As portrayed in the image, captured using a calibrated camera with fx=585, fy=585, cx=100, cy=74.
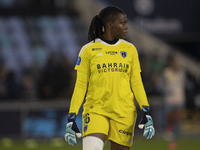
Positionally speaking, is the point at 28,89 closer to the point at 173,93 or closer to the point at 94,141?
the point at 173,93

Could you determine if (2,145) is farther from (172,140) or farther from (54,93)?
(172,140)

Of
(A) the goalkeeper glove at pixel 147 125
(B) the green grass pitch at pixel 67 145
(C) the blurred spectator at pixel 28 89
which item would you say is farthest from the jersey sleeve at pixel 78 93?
(C) the blurred spectator at pixel 28 89

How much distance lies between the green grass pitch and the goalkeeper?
6.47 meters

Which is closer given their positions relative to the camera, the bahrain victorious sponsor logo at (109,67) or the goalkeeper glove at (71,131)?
the goalkeeper glove at (71,131)

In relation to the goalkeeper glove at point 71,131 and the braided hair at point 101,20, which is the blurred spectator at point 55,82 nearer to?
the braided hair at point 101,20

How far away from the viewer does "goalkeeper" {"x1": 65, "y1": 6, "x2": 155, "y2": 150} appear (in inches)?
231

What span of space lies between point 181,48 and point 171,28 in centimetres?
253

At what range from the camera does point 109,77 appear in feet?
19.4

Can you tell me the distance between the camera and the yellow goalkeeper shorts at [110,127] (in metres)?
5.80

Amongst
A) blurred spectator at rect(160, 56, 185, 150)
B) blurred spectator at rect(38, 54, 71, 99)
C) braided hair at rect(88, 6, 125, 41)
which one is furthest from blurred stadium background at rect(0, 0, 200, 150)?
braided hair at rect(88, 6, 125, 41)

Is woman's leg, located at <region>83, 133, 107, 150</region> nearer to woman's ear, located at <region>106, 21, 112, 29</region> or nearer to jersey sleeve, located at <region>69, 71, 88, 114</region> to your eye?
jersey sleeve, located at <region>69, 71, 88, 114</region>

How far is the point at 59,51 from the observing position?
771 inches

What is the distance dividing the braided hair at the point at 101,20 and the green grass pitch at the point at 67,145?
6.54m

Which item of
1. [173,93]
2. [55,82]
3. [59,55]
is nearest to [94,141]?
[173,93]
